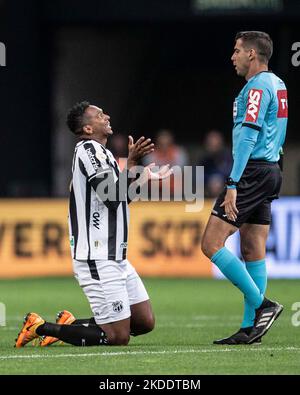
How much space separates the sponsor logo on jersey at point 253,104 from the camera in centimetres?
863

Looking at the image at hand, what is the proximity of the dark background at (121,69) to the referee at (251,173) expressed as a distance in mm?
9051

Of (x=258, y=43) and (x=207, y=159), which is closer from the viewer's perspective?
(x=258, y=43)

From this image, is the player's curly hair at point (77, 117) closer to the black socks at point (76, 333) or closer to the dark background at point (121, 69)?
the black socks at point (76, 333)

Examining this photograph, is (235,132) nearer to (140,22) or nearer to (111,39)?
(140,22)

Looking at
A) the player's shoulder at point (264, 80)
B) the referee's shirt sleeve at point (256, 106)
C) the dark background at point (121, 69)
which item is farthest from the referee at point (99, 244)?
the dark background at point (121, 69)

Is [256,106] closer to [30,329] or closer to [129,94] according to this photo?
[30,329]

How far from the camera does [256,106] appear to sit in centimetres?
864

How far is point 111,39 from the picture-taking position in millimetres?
20828

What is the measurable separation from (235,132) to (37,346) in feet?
6.87

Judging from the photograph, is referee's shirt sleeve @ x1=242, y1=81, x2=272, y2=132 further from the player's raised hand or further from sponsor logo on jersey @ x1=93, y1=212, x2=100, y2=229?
sponsor logo on jersey @ x1=93, y1=212, x2=100, y2=229

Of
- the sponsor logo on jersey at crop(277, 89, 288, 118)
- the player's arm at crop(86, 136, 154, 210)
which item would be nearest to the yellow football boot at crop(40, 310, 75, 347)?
the player's arm at crop(86, 136, 154, 210)

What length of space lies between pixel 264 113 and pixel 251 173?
1.46 ft

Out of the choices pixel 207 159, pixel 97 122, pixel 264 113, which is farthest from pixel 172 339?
pixel 207 159
